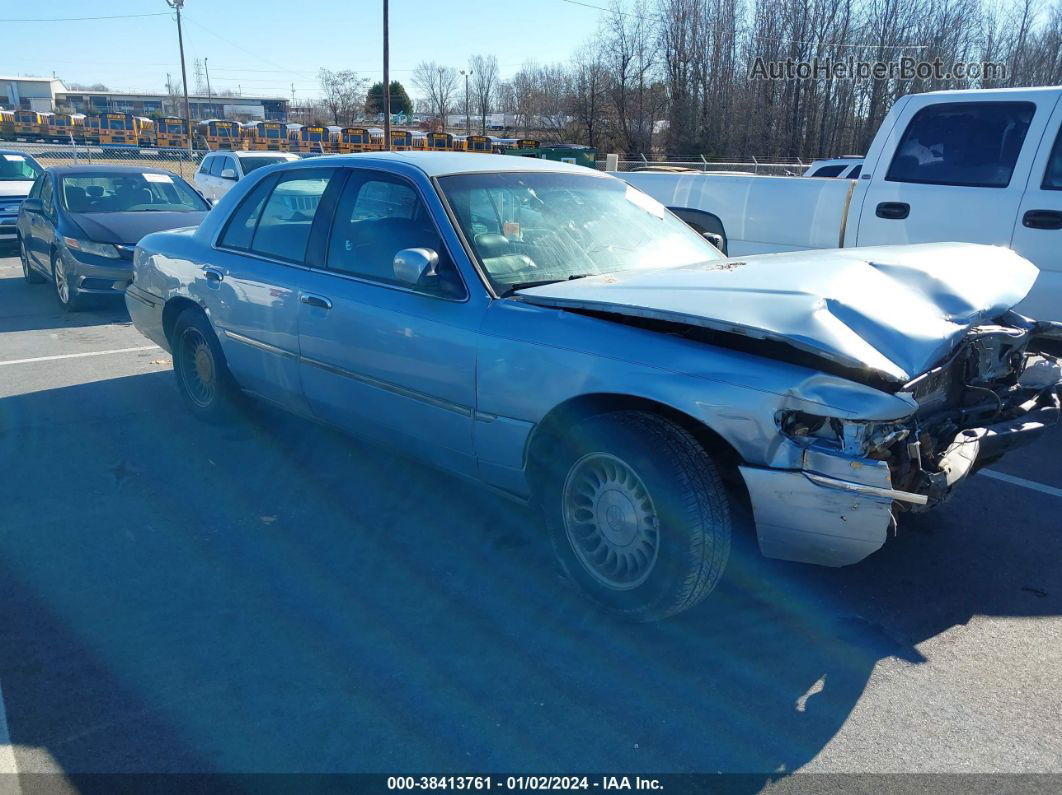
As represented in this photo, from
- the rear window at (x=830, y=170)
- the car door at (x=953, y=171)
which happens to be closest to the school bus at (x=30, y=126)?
the rear window at (x=830, y=170)

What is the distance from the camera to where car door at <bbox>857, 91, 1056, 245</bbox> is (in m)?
5.80

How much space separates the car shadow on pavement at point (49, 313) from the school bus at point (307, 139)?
3407cm

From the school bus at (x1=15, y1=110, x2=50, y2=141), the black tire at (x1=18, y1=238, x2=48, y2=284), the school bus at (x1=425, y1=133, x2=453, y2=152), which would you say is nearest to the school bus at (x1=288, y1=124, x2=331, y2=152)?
the school bus at (x1=425, y1=133, x2=453, y2=152)

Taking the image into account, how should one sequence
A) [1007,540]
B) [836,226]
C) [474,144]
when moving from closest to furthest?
[1007,540]
[836,226]
[474,144]

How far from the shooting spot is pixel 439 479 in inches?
188

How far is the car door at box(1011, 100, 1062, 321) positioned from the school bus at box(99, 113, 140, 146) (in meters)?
58.2

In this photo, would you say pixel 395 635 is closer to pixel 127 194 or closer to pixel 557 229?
pixel 557 229

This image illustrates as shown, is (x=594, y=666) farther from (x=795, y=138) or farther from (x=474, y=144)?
(x=795, y=138)

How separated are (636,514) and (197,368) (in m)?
3.62

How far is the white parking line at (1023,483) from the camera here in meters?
4.71

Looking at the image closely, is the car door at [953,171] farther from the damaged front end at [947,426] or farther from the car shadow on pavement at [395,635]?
the car shadow on pavement at [395,635]

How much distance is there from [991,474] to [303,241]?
160 inches

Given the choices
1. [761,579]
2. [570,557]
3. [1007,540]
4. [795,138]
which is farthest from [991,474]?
[795,138]

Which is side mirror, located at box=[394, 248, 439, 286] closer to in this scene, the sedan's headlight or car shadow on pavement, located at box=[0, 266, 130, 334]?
car shadow on pavement, located at box=[0, 266, 130, 334]
